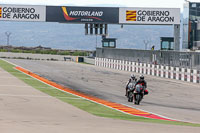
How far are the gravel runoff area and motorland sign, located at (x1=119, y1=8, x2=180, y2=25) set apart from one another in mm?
32121

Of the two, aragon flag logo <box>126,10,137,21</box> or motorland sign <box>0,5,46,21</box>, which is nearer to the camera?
aragon flag logo <box>126,10,137,21</box>

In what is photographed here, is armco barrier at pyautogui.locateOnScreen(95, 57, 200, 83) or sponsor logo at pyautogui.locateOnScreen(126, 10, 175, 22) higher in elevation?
sponsor logo at pyautogui.locateOnScreen(126, 10, 175, 22)

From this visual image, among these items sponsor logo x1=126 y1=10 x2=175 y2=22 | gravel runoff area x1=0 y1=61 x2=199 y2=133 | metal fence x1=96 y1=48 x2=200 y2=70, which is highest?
sponsor logo x1=126 y1=10 x2=175 y2=22

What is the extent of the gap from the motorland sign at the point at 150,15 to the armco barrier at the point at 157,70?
611 cm

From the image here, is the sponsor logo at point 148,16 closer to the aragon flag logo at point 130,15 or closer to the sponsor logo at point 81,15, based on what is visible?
the aragon flag logo at point 130,15

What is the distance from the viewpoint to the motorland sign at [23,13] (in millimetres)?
50469

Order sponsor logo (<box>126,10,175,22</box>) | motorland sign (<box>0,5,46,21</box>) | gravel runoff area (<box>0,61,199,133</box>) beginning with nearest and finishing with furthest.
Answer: gravel runoff area (<box>0,61,199,133</box>) < sponsor logo (<box>126,10,175,22</box>) < motorland sign (<box>0,5,46,21</box>)

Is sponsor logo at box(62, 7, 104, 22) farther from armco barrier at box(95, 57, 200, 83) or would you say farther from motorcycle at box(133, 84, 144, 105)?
motorcycle at box(133, 84, 144, 105)

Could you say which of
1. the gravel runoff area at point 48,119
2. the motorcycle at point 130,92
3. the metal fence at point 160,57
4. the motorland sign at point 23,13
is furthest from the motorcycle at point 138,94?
the motorland sign at point 23,13

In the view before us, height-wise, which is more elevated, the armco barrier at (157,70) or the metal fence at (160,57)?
the metal fence at (160,57)

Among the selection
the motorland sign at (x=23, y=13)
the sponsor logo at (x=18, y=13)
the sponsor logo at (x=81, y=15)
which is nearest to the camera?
the sponsor logo at (x=81, y=15)

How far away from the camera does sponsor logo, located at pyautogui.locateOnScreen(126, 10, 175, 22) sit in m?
49.9

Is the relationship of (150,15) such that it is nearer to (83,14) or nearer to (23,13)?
(83,14)

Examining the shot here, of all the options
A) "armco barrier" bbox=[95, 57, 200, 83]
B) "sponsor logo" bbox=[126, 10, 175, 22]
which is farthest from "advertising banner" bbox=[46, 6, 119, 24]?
"armco barrier" bbox=[95, 57, 200, 83]
